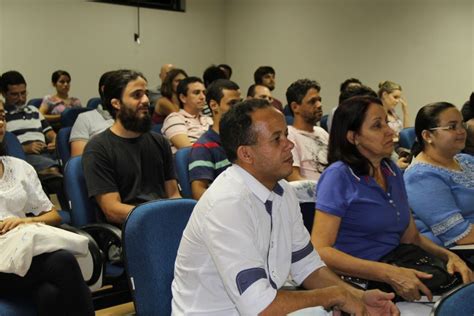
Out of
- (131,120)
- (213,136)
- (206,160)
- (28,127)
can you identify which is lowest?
(28,127)

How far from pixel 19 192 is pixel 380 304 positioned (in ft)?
5.76

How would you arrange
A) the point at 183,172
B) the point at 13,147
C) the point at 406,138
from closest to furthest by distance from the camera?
the point at 183,172
the point at 13,147
the point at 406,138

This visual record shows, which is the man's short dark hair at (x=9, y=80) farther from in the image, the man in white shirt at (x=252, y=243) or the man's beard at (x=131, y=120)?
the man in white shirt at (x=252, y=243)

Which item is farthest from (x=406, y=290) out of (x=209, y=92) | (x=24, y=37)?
(x=24, y=37)

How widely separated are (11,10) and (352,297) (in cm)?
716

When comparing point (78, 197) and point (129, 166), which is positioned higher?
point (129, 166)

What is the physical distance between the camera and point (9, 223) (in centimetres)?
276

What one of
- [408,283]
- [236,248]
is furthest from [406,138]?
[236,248]

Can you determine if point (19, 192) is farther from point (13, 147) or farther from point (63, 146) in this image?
point (63, 146)

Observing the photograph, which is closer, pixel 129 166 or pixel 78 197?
pixel 78 197

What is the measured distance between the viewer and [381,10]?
886 centimetres

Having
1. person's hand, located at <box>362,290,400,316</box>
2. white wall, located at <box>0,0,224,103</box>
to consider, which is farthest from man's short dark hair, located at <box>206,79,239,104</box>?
white wall, located at <box>0,0,224,103</box>

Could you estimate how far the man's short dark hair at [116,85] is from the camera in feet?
11.7

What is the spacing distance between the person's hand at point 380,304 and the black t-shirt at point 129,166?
5.29ft
